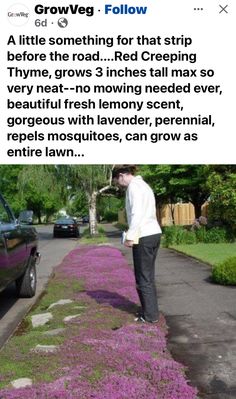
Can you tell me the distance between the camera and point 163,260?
1570 centimetres

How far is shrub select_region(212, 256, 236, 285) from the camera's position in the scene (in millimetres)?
9445

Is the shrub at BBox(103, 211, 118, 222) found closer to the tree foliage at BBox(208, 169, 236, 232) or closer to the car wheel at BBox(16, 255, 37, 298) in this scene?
the tree foliage at BBox(208, 169, 236, 232)

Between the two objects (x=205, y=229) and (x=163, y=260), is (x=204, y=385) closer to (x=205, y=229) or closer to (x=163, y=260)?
(x=163, y=260)

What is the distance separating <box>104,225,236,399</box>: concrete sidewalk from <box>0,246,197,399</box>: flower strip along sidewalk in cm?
19

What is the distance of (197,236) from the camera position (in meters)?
21.4

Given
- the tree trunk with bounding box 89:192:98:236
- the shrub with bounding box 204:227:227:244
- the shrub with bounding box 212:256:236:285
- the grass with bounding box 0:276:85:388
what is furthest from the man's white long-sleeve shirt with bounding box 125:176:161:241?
the tree trunk with bounding box 89:192:98:236
